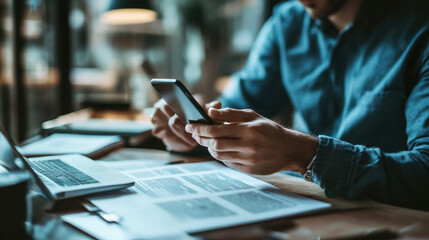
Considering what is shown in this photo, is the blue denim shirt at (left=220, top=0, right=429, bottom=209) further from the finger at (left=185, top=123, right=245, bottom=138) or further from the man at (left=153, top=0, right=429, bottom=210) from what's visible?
the finger at (left=185, top=123, right=245, bottom=138)

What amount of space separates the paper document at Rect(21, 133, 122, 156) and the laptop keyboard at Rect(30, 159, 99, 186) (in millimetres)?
176

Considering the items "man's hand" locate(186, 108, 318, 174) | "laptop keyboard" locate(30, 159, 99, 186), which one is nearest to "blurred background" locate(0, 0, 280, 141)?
"laptop keyboard" locate(30, 159, 99, 186)

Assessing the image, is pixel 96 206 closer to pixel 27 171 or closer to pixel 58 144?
pixel 27 171

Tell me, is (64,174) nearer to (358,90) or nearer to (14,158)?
(14,158)

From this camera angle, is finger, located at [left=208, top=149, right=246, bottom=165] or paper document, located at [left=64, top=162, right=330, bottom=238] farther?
finger, located at [left=208, top=149, right=246, bottom=165]

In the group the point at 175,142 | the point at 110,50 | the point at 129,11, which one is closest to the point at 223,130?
the point at 175,142

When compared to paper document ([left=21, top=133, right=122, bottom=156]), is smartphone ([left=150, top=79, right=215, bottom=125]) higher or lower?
higher

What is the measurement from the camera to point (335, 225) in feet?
2.07

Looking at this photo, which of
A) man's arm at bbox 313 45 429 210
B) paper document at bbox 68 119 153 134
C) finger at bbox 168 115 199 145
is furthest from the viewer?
paper document at bbox 68 119 153 134

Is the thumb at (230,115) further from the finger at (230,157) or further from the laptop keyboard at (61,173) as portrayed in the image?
the laptop keyboard at (61,173)

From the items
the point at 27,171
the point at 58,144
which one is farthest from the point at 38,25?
the point at 27,171

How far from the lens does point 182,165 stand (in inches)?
39.4

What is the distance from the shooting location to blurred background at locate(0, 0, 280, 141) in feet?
8.08

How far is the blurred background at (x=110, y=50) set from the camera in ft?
8.08
